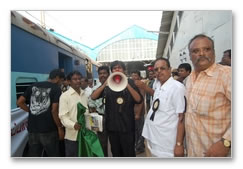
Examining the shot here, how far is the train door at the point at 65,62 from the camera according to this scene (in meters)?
2.64

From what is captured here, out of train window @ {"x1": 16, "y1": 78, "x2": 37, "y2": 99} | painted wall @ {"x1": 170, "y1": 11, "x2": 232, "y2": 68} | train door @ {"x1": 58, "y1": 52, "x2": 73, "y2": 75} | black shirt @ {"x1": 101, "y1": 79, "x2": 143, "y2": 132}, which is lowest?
black shirt @ {"x1": 101, "y1": 79, "x2": 143, "y2": 132}

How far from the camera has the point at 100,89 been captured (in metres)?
1.98

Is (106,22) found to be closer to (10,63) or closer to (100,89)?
(100,89)

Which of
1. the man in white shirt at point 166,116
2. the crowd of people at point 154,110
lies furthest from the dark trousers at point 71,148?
the man in white shirt at point 166,116

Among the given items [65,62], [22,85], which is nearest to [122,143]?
[22,85]

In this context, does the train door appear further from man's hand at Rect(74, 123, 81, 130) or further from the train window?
man's hand at Rect(74, 123, 81, 130)

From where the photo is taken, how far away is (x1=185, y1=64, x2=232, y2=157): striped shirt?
1523 mm

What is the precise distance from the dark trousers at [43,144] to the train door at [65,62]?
30.5 inches

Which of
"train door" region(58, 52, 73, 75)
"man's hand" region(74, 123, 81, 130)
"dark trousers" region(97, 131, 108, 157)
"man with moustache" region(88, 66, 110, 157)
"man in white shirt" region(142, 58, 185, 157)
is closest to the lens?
Result: "man in white shirt" region(142, 58, 185, 157)

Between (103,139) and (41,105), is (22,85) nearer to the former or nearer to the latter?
(41,105)

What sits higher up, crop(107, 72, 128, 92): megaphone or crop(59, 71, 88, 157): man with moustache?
crop(107, 72, 128, 92): megaphone

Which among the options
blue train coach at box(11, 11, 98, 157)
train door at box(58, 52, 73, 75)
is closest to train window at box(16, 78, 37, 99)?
blue train coach at box(11, 11, 98, 157)
